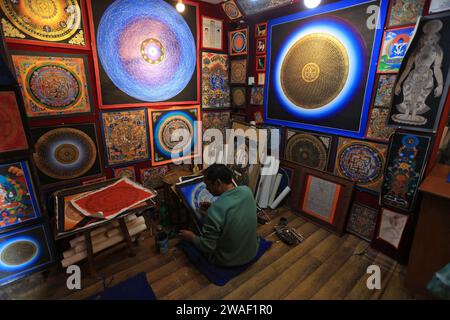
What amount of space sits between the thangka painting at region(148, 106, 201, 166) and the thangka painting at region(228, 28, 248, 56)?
1.11m

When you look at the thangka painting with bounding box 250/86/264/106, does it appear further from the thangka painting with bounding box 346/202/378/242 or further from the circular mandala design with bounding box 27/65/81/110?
the circular mandala design with bounding box 27/65/81/110

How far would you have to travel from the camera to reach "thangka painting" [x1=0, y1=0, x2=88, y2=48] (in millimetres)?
2178

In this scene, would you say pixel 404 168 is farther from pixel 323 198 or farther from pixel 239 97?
pixel 239 97

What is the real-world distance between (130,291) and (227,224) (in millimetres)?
1048

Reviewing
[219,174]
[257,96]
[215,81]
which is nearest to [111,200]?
[219,174]

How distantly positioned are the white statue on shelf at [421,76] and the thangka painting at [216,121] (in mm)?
2500

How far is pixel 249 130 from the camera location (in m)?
3.54

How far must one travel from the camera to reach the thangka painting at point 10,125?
1.77 meters

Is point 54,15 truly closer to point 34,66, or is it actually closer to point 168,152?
point 34,66

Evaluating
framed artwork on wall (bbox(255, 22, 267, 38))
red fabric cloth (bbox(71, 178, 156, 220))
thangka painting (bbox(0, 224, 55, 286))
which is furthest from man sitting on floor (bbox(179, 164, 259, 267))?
framed artwork on wall (bbox(255, 22, 267, 38))

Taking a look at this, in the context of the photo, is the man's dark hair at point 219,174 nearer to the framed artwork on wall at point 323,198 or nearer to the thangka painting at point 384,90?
the framed artwork on wall at point 323,198

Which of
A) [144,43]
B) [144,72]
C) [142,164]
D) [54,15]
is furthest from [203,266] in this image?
[54,15]

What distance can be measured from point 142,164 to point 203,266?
5.70 ft

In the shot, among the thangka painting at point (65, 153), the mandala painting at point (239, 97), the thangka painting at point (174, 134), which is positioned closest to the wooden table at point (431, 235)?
the mandala painting at point (239, 97)
